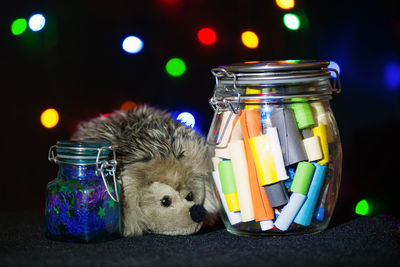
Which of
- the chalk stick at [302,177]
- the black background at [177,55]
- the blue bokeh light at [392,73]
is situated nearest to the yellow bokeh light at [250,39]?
the black background at [177,55]

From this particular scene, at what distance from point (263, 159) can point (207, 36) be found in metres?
0.54

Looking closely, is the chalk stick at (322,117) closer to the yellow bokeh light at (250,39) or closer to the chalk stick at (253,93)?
the chalk stick at (253,93)

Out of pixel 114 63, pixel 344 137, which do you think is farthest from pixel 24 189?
pixel 344 137

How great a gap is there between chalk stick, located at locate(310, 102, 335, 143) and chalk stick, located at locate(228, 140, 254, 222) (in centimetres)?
12

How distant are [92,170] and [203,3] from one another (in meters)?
0.57

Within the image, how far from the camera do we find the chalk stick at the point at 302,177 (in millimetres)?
735

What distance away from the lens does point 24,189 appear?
1.25m

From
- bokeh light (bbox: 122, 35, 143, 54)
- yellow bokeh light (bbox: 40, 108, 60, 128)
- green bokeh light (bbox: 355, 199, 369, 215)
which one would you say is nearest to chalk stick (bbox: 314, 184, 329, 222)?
green bokeh light (bbox: 355, 199, 369, 215)

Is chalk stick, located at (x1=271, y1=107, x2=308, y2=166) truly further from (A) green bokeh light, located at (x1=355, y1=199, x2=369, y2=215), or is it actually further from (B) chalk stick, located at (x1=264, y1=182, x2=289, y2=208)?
(A) green bokeh light, located at (x1=355, y1=199, x2=369, y2=215)

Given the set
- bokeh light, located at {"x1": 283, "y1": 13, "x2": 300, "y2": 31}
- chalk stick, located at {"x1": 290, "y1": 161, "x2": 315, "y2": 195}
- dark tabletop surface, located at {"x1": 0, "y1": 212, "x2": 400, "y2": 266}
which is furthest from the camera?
bokeh light, located at {"x1": 283, "y1": 13, "x2": 300, "y2": 31}

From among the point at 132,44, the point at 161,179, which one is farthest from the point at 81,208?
the point at 132,44

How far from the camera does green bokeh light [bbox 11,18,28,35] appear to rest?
45.4 inches

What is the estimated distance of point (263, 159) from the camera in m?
0.74

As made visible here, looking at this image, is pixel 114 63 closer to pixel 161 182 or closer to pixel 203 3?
Answer: pixel 203 3
